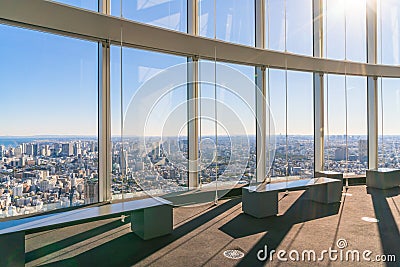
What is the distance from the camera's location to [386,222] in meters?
3.82

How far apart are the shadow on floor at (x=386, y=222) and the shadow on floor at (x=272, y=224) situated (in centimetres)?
61

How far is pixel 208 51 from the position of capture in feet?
16.4

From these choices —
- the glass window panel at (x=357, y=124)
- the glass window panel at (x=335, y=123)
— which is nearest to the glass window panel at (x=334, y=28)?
the glass window panel at (x=335, y=123)

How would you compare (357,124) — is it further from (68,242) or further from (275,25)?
(68,242)

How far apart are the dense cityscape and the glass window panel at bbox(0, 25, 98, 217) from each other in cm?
1

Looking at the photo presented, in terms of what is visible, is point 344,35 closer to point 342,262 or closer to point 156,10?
point 156,10

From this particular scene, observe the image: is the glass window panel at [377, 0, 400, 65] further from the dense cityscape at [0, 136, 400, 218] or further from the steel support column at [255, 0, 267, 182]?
the steel support column at [255, 0, 267, 182]

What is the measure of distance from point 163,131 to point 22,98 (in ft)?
7.18

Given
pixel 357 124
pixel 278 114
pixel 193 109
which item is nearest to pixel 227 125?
pixel 193 109

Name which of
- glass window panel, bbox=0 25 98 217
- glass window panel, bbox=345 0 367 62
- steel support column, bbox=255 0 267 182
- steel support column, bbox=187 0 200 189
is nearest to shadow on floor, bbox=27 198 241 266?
glass window panel, bbox=0 25 98 217

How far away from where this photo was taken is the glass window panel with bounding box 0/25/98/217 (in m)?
3.86

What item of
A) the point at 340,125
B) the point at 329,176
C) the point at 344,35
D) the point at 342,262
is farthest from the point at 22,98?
the point at 344,35

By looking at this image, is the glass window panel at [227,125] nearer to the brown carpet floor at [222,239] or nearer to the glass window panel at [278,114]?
the glass window panel at [278,114]

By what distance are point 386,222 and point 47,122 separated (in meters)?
4.78
